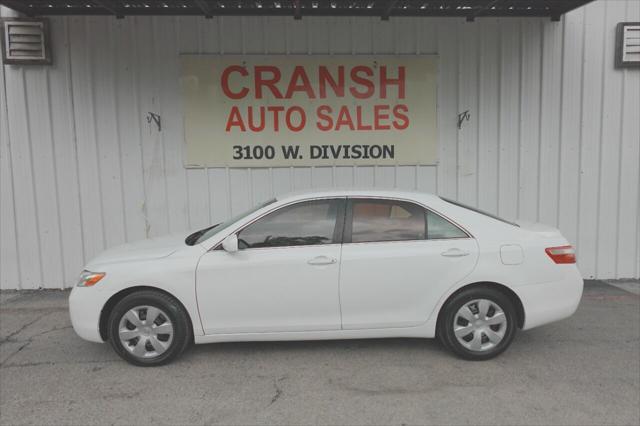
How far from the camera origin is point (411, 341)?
4914mm

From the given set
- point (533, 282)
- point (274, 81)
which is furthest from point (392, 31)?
point (533, 282)

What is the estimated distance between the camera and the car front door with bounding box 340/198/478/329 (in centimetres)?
430

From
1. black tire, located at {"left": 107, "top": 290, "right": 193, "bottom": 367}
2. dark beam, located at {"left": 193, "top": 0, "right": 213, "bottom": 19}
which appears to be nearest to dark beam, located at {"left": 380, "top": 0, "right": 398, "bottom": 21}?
dark beam, located at {"left": 193, "top": 0, "right": 213, "bottom": 19}

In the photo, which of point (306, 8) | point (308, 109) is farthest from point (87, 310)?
point (306, 8)

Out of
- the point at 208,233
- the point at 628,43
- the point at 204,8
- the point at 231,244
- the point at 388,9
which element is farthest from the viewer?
the point at 628,43

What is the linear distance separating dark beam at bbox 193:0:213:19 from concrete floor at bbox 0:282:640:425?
4.19 metres

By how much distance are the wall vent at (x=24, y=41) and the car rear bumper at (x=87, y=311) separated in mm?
4102

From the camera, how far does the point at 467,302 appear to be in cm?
436

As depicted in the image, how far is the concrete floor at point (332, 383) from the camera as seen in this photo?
353 cm

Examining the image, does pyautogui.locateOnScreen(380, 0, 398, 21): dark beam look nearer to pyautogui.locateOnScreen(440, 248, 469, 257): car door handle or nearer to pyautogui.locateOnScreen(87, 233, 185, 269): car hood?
pyautogui.locateOnScreen(440, 248, 469, 257): car door handle

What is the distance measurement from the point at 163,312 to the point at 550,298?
3458 mm

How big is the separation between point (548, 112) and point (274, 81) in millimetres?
4052

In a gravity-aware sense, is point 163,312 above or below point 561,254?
below

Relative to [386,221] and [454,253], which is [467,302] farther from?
[386,221]
